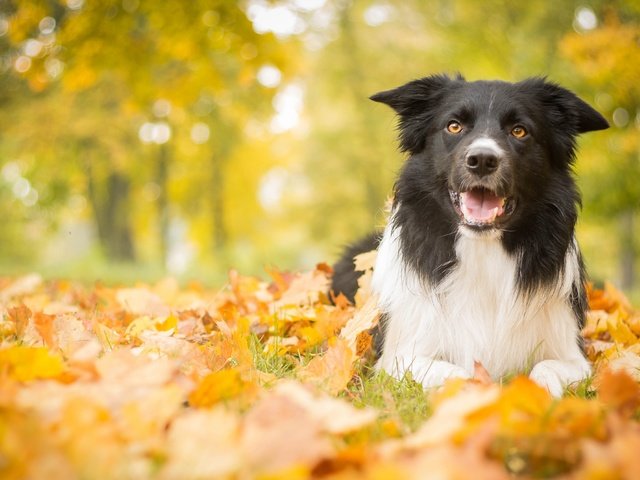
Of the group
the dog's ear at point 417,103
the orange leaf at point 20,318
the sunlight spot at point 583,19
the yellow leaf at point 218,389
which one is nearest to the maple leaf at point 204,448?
the yellow leaf at point 218,389

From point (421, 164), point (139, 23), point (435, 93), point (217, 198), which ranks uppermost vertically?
point (139, 23)

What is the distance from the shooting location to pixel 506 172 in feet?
10.0

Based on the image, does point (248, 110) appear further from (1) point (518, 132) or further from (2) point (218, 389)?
(2) point (218, 389)

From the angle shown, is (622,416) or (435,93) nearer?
(622,416)

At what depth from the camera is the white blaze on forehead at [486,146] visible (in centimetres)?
299

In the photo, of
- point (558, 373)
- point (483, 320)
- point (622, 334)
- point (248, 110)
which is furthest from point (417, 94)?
point (248, 110)

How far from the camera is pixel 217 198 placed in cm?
2359

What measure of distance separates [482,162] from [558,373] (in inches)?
41.0

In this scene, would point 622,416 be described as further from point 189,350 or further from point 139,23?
point 139,23

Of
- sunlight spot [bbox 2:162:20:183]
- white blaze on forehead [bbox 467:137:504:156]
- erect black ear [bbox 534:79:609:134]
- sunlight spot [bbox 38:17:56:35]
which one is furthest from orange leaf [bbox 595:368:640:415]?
sunlight spot [bbox 2:162:20:183]

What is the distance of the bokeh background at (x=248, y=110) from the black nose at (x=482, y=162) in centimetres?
106

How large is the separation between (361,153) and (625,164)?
10.7 metres

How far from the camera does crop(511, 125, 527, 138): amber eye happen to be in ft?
10.7

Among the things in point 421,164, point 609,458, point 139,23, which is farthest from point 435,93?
point 139,23
